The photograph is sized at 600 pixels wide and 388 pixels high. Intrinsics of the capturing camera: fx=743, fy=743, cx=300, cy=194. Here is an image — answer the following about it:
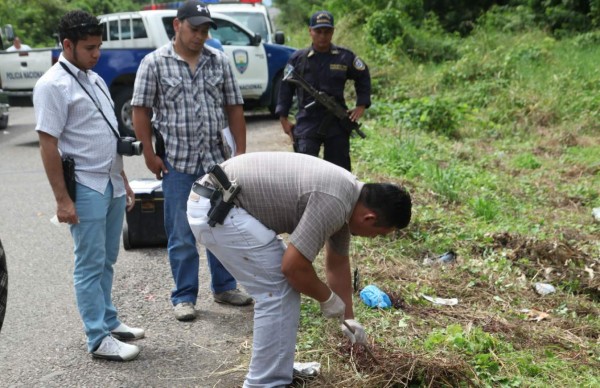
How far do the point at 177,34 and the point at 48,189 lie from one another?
471cm

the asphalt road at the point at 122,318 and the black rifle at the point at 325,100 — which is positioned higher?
the black rifle at the point at 325,100

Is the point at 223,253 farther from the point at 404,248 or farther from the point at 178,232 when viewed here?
the point at 404,248

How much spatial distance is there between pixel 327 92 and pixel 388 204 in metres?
3.21

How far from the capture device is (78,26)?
152 inches

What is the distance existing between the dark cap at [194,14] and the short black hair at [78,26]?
76 centimetres

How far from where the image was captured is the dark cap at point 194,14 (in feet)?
14.9

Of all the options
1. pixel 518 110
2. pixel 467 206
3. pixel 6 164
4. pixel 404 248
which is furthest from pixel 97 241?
pixel 518 110

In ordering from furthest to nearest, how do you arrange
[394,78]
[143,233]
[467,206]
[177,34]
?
[394,78], [467,206], [143,233], [177,34]

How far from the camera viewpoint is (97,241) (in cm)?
400

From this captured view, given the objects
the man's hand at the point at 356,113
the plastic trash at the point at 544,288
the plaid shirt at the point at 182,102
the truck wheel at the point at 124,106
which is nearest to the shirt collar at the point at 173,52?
the plaid shirt at the point at 182,102

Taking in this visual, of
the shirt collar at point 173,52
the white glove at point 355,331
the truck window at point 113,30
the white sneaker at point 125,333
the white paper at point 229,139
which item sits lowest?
the white sneaker at point 125,333

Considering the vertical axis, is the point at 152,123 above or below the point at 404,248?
above

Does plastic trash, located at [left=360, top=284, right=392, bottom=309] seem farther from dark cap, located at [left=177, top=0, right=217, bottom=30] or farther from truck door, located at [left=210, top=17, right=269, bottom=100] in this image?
truck door, located at [left=210, top=17, right=269, bottom=100]

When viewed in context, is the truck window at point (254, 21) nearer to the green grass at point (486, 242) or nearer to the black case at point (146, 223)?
the green grass at point (486, 242)
